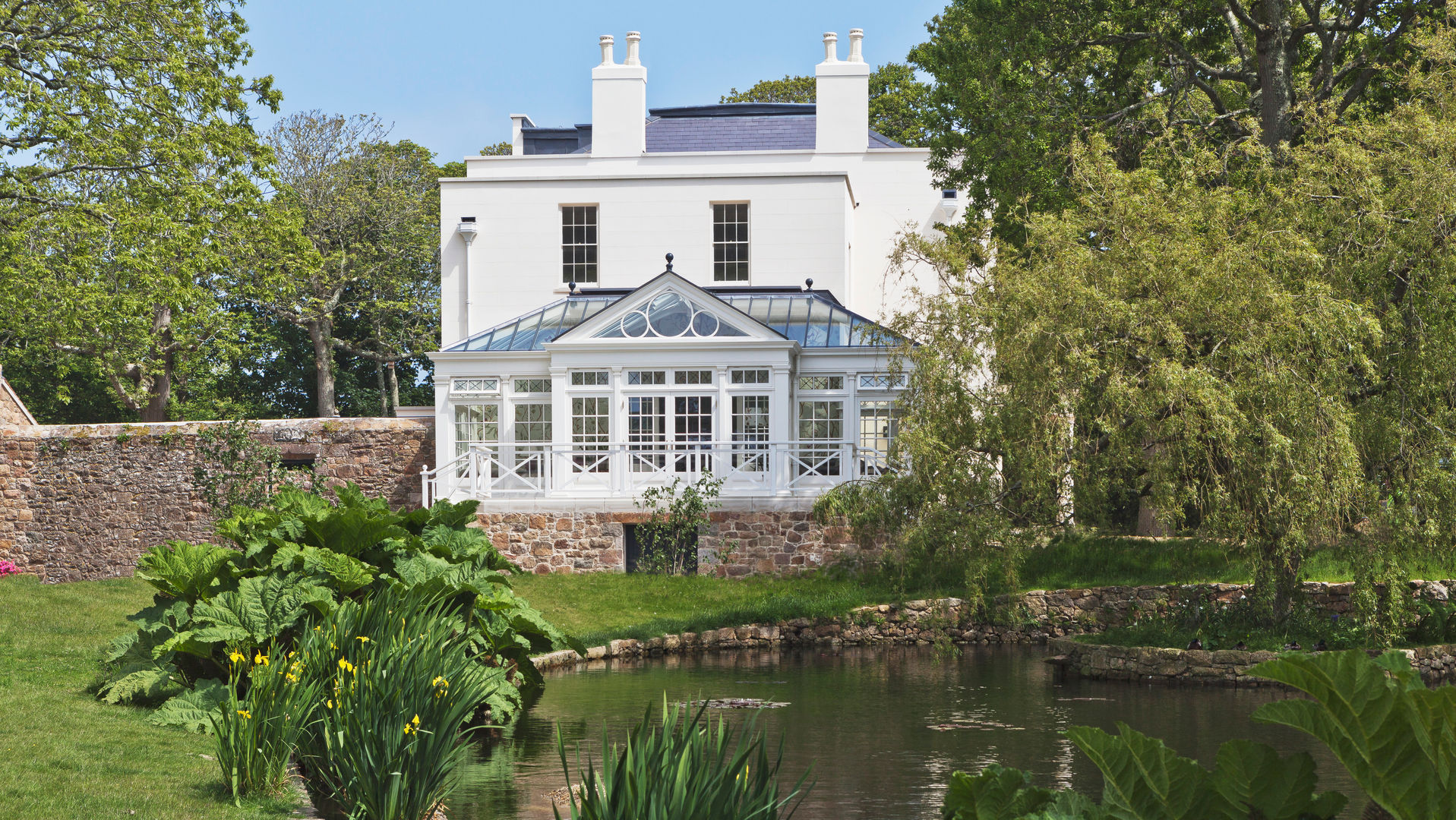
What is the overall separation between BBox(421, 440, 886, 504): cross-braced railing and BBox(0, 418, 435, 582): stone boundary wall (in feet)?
6.33

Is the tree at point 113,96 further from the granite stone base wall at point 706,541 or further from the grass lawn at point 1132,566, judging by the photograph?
the grass lawn at point 1132,566

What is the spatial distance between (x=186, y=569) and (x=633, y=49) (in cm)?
1854

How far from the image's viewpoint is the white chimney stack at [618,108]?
24328 mm

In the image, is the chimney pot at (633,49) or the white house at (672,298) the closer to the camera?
the white house at (672,298)

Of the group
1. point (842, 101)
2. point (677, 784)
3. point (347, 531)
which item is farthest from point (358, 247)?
point (677, 784)

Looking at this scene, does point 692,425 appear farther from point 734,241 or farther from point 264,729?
point 264,729

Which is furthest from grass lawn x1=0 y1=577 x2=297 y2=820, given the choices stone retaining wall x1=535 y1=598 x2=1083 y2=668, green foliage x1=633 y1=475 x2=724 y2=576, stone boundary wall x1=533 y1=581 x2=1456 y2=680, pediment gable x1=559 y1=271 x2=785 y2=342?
pediment gable x1=559 y1=271 x2=785 y2=342

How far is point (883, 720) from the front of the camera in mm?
9992

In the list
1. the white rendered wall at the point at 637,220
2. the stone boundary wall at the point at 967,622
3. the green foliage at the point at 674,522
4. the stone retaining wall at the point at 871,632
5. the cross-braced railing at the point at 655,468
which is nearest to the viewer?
the stone boundary wall at the point at 967,622

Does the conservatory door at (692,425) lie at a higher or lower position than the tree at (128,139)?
lower

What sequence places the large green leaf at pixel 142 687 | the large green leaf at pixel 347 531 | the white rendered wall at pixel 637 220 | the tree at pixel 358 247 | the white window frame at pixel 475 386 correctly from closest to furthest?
the large green leaf at pixel 142 687, the large green leaf at pixel 347 531, the white window frame at pixel 475 386, the white rendered wall at pixel 637 220, the tree at pixel 358 247

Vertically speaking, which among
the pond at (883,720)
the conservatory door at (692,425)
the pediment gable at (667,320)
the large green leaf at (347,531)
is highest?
the pediment gable at (667,320)

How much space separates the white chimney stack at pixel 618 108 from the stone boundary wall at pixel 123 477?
6786mm

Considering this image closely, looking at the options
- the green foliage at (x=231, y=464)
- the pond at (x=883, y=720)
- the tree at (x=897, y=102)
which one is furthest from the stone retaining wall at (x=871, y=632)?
the tree at (x=897, y=102)
